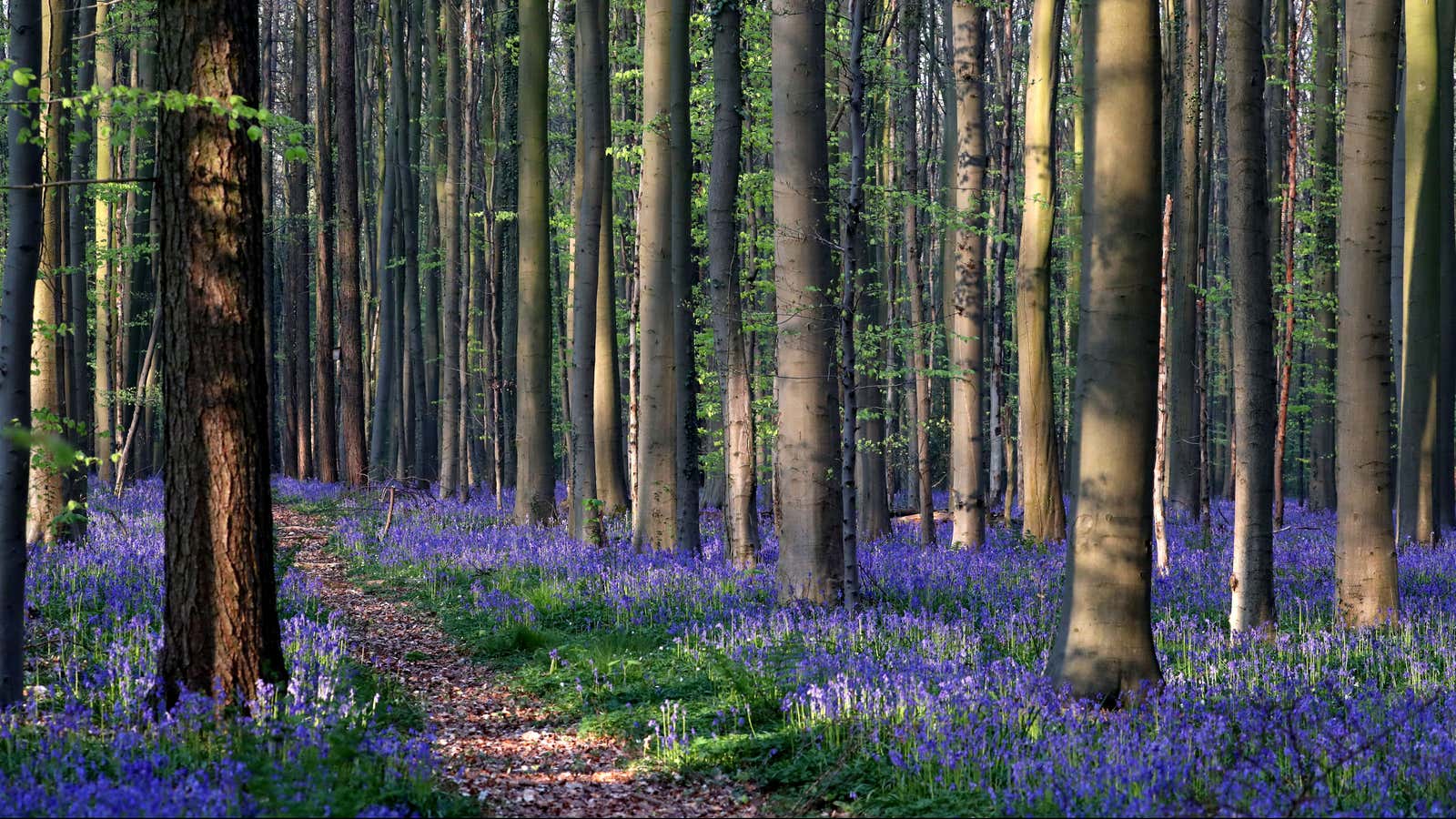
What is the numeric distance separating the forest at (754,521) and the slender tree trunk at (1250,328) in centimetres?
4

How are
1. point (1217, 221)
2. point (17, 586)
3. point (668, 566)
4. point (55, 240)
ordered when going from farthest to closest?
point (1217, 221), point (55, 240), point (668, 566), point (17, 586)

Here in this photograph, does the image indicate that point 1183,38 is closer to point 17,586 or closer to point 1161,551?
point 1161,551

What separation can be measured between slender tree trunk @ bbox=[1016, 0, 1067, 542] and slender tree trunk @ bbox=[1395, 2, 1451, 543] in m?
4.51

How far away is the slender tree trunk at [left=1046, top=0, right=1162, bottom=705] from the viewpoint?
667 cm

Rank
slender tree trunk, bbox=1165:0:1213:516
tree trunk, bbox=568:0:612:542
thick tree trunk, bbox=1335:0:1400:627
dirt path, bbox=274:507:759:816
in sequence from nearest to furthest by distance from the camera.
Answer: dirt path, bbox=274:507:759:816
thick tree trunk, bbox=1335:0:1400:627
tree trunk, bbox=568:0:612:542
slender tree trunk, bbox=1165:0:1213:516

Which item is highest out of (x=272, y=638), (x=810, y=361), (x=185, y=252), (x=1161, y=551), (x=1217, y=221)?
(x=1217, y=221)

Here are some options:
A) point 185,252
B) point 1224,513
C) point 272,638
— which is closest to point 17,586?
point 272,638

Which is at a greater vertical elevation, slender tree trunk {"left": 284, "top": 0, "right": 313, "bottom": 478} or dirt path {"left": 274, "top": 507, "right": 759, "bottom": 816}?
slender tree trunk {"left": 284, "top": 0, "right": 313, "bottom": 478}

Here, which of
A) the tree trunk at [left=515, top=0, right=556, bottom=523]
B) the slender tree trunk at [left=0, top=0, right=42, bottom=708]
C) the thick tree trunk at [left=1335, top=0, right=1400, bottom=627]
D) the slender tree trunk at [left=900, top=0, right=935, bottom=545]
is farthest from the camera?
the tree trunk at [left=515, top=0, right=556, bottom=523]

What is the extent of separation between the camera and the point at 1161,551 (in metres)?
13.3

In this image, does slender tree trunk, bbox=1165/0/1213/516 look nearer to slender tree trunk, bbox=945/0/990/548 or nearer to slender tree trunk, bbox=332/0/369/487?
slender tree trunk, bbox=945/0/990/548

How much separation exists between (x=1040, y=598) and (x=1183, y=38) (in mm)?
17583

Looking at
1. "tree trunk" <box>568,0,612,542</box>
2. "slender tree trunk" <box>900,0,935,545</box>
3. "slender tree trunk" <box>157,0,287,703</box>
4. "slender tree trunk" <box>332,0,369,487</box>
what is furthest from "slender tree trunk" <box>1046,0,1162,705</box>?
"slender tree trunk" <box>332,0,369,487</box>

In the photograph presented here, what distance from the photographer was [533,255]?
1688 cm
